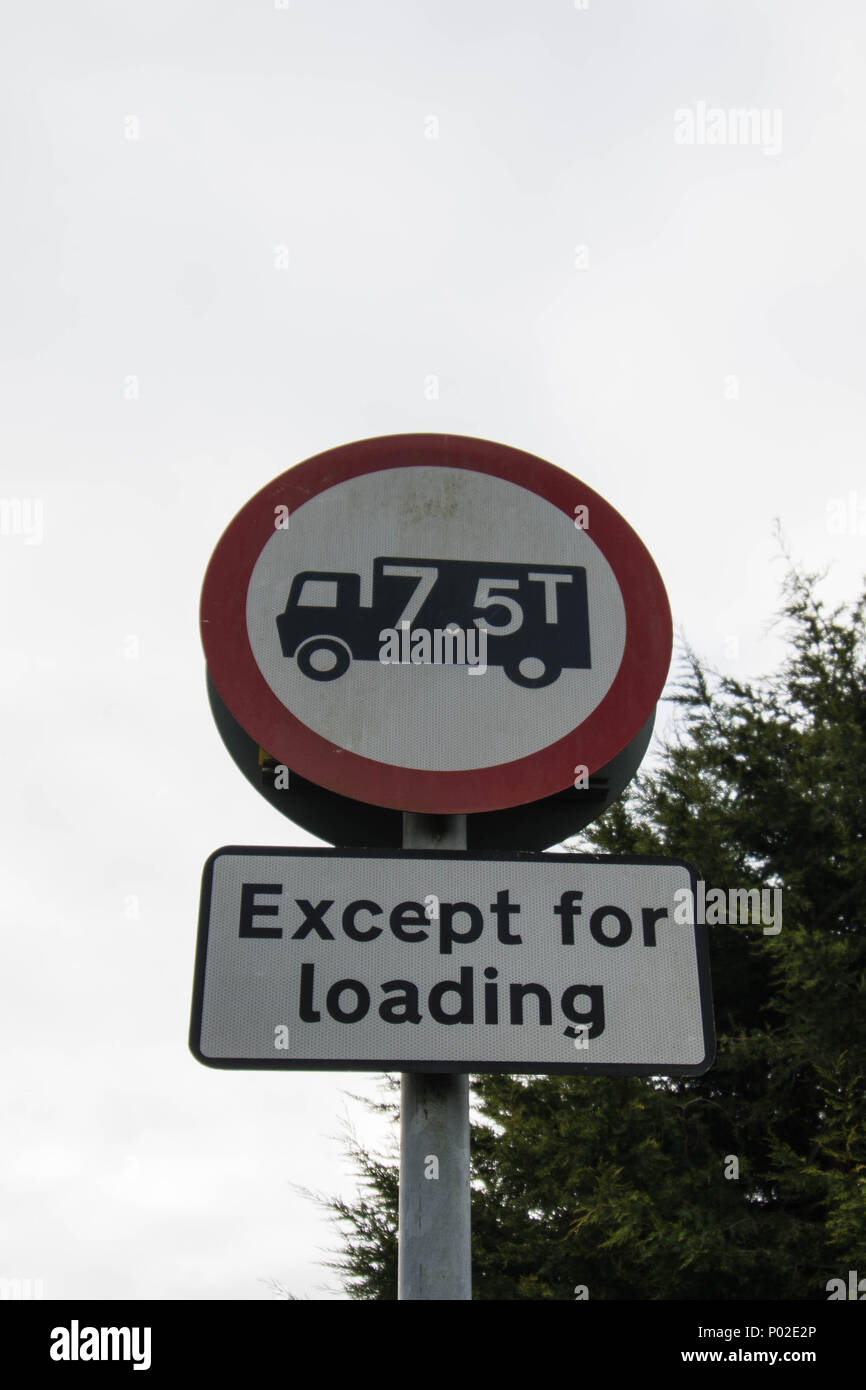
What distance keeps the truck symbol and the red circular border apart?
0.10 m

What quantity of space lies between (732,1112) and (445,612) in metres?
6.71

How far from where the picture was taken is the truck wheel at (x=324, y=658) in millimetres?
2041

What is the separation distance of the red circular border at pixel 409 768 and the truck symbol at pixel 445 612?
0.32 ft

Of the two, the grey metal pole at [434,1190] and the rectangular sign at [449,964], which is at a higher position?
the rectangular sign at [449,964]

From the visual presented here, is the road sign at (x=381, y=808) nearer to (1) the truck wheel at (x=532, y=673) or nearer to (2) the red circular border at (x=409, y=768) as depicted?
(2) the red circular border at (x=409, y=768)

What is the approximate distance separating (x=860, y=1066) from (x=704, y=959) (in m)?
5.80

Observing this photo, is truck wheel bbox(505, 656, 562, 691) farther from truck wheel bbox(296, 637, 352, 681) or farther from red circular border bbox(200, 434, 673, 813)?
truck wheel bbox(296, 637, 352, 681)

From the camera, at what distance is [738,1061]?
7410 millimetres

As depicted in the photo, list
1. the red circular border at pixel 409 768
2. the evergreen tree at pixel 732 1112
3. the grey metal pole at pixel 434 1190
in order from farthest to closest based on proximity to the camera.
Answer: the evergreen tree at pixel 732 1112 < the red circular border at pixel 409 768 < the grey metal pole at pixel 434 1190

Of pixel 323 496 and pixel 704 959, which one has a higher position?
pixel 323 496

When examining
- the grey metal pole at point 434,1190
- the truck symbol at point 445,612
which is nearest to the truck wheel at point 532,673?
the truck symbol at point 445,612

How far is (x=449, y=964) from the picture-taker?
1.78m
